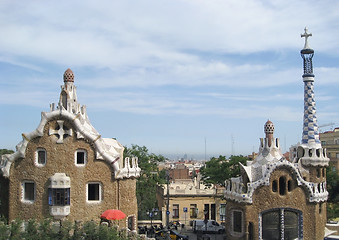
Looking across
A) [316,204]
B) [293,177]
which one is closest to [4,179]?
[293,177]

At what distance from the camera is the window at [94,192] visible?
2859cm

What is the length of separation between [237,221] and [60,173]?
12.7 metres

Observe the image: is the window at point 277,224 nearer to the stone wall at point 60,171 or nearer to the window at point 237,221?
the window at point 237,221

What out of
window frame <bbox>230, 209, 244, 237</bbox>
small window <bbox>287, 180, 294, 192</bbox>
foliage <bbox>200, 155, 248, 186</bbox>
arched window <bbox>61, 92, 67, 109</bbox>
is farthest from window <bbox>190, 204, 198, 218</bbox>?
arched window <bbox>61, 92, 67, 109</bbox>

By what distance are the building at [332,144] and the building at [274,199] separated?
30614 millimetres

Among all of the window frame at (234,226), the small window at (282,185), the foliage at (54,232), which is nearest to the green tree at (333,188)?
the small window at (282,185)

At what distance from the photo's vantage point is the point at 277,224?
2930 centimetres

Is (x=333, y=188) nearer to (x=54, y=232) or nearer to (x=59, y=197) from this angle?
(x=59, y=197)

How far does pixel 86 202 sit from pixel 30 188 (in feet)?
12.9

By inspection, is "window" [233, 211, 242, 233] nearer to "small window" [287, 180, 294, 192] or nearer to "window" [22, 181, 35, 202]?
"small window" [287, 180, 294, 192]

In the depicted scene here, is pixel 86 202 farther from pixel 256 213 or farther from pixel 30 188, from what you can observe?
pixel 256 213

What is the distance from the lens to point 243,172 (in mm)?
30016

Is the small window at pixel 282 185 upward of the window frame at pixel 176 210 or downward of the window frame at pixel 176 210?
upward

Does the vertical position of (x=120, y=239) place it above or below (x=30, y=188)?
below
